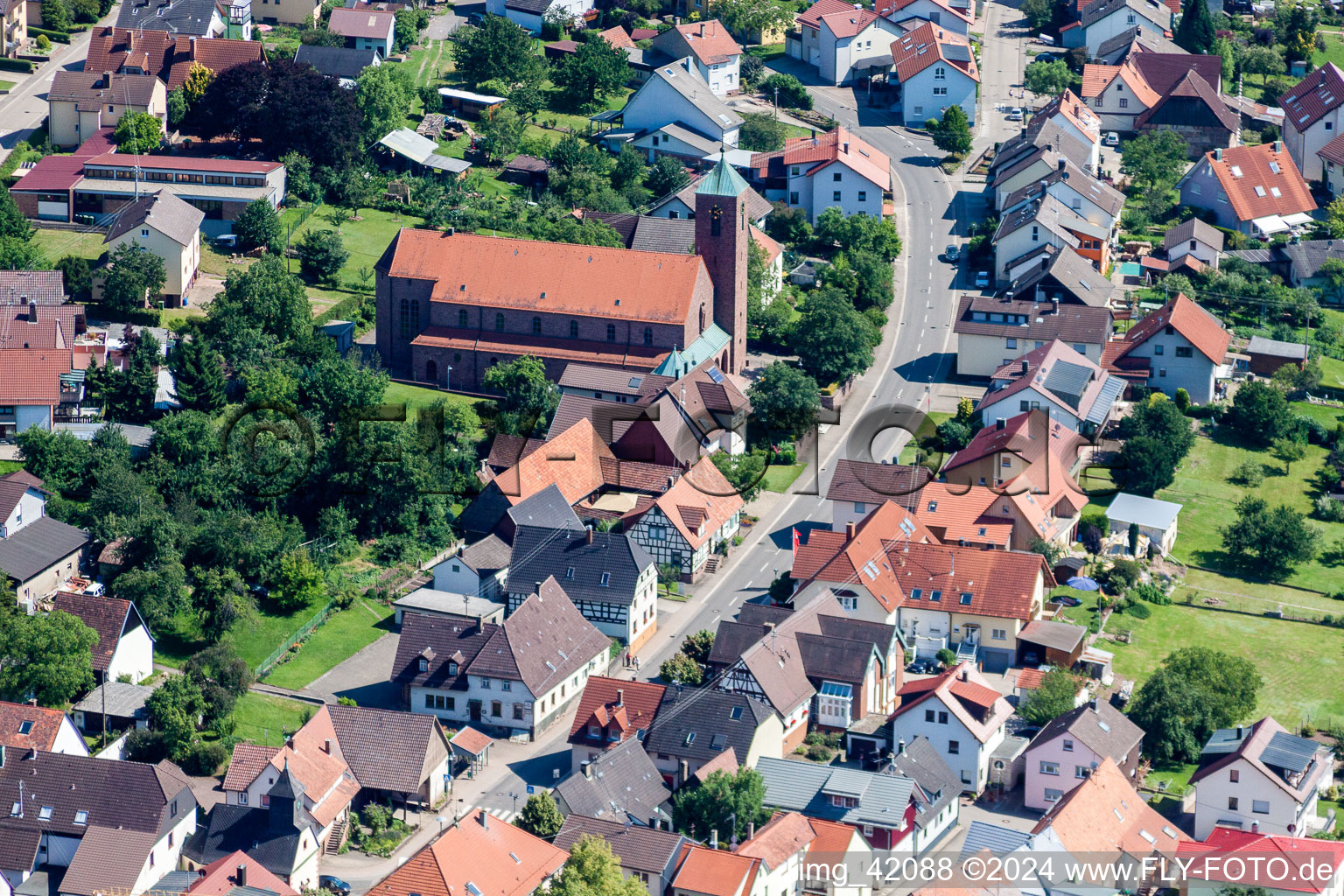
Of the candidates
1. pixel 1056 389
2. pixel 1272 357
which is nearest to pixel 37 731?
pixel 1056 389

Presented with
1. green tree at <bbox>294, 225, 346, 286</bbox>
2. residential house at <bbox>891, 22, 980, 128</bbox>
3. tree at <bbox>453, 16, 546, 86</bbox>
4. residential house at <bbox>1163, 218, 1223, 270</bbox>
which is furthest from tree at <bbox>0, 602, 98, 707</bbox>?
residential house at <bbox>891, 22, 980, 128</bbox>

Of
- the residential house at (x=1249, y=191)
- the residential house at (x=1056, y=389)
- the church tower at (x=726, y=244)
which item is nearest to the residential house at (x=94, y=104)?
the church tower at (x=726, y=244)

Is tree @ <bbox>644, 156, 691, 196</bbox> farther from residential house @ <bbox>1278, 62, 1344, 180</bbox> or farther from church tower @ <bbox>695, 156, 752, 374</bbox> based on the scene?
residential house @ <bbox>1278, 62, 1344, 180</bbox>

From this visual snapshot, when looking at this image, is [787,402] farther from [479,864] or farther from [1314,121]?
[1314,121]

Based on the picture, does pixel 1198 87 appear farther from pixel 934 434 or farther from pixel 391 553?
pixel 391 553

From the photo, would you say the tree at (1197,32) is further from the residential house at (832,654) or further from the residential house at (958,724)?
the residential house at (958,724)

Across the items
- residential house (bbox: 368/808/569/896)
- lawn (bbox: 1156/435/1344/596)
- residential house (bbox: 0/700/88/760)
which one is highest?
residential house (bbox: 368/808/569/896)
